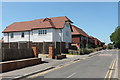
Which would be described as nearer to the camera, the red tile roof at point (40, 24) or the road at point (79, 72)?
the road at point (79, 72)

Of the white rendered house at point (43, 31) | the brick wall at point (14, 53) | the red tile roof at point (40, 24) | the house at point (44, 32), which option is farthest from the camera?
the red tile roof at point (40, 24)

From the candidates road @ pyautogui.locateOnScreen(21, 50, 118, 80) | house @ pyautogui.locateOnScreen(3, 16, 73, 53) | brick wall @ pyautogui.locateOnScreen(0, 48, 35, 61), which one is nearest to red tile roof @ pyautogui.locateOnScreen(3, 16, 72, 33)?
house @ pyautogui.locateOnScreen(3, 16, 73, 53)

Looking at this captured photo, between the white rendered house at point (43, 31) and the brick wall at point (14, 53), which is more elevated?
the white rendered house at point (43, 31)

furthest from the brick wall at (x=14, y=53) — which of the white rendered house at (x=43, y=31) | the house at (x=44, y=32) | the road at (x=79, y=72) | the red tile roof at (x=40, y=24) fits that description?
the red tile roof at (x=40, y=24)

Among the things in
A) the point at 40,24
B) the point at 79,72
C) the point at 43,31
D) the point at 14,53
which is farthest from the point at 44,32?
the point at 79,72

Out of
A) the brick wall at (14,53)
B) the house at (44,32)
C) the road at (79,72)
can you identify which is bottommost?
the road at (79,72)

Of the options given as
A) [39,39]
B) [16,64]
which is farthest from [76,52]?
[16,64]

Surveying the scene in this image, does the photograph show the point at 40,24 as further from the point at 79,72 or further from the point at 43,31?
the point at 79,72

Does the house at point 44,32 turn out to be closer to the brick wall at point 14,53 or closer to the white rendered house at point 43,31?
the white rendered house at point 43,31

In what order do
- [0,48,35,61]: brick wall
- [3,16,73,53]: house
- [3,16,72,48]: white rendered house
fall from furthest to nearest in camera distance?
[3,16,72,48]: white rendered house, [3,16,73,53]: house, [0,48,35,61]: brick wall

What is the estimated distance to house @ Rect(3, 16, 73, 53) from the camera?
131ft

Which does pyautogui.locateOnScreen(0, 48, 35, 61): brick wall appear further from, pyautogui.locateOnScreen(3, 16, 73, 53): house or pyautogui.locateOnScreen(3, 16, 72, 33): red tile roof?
pyautogui.locateOnScreen(3, 16, 72, 33): red tile roof

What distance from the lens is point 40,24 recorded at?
42344 mm

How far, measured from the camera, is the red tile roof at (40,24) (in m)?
41.2
